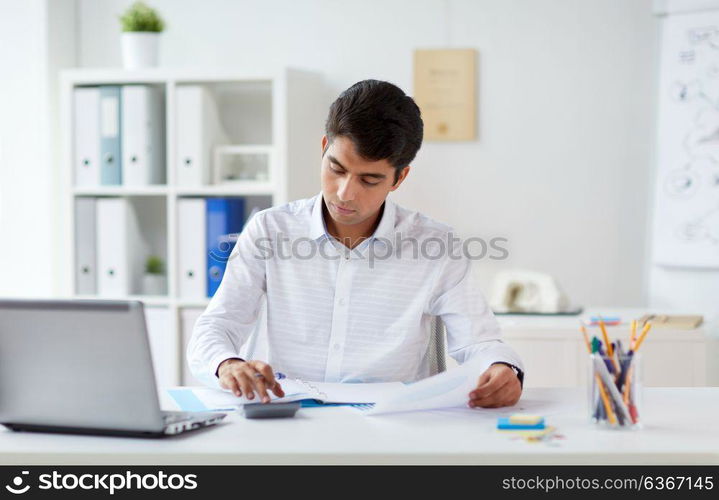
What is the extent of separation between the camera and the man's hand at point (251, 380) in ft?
5.08

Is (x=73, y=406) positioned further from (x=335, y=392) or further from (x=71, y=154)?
(x=71, y=154)

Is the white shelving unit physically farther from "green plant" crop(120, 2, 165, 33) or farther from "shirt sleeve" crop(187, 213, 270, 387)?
"shirt sleeve" crop(187, 213, 270, 387)

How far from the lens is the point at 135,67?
321 cm

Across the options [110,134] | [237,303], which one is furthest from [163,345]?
[237,303]

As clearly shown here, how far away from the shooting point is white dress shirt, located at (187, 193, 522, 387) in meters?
1.90

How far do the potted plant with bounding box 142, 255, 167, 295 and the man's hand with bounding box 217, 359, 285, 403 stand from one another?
1.77 meters

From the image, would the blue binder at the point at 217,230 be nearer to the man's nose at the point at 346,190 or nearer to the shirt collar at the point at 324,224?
the shirt collar at the point at 324,224

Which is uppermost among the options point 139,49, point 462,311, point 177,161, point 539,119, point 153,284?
point 139,49

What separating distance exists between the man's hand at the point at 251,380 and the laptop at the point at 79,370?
0.17m

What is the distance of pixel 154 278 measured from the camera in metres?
3.30

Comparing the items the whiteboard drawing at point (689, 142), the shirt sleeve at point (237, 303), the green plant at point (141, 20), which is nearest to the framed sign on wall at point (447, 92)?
the whiteboard drawing at point (689, 142)

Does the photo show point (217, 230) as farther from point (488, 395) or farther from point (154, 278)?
point (488, 395)

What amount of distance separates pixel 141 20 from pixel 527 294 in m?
1.59
